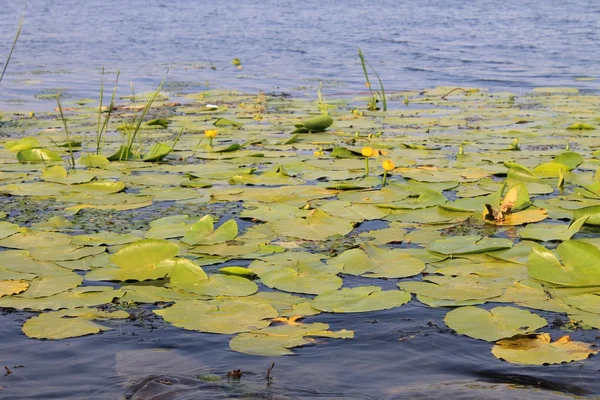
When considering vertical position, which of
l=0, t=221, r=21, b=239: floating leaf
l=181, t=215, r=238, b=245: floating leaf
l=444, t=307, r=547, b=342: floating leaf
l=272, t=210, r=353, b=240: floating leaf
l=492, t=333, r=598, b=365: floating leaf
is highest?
l=492, t=333, r=598, b=365: floating leaf

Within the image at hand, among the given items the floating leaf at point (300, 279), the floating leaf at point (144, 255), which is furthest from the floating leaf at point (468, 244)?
the floating leaf at point (144, 255)

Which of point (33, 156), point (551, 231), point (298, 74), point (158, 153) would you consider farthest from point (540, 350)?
point (298, 74)

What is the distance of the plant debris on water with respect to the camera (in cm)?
218

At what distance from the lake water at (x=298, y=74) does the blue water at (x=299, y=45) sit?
40mm

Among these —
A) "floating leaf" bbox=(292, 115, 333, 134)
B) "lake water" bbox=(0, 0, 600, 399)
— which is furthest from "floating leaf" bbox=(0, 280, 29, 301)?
"floating leaf" bbox=(292, 115, 333, 134)

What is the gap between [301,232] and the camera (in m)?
2.94

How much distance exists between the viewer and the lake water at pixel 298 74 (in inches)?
71.1

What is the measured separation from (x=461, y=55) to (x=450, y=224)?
365 inches

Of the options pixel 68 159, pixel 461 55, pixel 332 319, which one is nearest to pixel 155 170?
pixel 68 159

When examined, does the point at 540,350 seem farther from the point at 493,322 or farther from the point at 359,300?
the point at 359,300

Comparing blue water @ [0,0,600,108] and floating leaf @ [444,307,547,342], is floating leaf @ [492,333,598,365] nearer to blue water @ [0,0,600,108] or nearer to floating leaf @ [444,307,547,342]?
floating leaf @ [444,307,547,342]

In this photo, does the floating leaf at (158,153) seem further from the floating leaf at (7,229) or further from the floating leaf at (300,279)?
the floating leaf at (300,279)

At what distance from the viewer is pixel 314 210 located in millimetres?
3162

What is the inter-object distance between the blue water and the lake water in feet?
0.13
